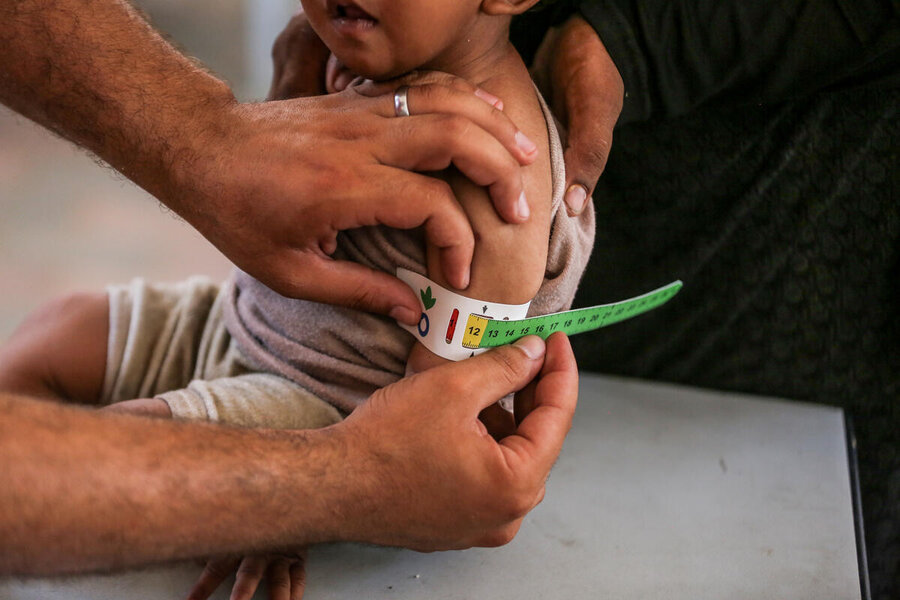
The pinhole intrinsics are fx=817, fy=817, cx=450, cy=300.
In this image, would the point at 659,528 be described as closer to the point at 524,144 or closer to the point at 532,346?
the point at 532,346

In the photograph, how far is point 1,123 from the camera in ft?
12.0

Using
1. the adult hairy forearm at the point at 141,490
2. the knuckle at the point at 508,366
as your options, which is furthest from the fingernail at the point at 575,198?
the adult hairy forearm at the point at 141,490

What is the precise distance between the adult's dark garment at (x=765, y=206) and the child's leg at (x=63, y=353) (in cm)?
79

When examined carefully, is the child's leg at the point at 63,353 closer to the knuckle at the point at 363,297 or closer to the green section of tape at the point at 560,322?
the knuckle at the point at 363,297

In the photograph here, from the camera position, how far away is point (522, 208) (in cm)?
96

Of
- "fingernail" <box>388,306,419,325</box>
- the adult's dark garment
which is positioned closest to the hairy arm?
"fingernail" <box>388,306,419,325</box>

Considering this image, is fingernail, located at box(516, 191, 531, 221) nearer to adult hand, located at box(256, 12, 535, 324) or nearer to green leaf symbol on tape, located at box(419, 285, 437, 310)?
adult hand, located at box(256, 12, 535, 324)

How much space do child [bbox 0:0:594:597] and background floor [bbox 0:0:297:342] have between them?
4.11ft

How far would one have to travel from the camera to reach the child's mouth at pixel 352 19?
0.92 metres

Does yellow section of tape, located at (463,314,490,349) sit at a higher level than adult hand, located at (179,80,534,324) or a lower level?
lower

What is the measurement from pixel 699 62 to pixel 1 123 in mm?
3437

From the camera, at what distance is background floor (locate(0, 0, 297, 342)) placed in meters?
2.61

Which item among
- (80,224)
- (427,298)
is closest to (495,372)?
(427,298)

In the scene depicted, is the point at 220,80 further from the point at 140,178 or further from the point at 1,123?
the point at 1,123
